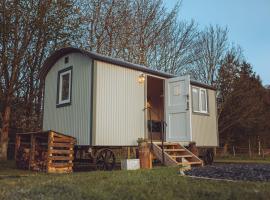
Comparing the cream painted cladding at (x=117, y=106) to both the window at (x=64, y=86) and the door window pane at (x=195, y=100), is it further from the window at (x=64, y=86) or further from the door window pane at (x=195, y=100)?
the door window pane at (x=195, y=100)

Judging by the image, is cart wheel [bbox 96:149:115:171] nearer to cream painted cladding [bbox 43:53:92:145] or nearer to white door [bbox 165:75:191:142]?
cream painted cladding [bbox 43:53:92:145]

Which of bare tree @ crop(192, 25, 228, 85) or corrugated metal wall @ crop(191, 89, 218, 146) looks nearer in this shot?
corrugated metal wall @ crop(191, 89, 218, 146)

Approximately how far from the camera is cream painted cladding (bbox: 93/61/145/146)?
8242 mm

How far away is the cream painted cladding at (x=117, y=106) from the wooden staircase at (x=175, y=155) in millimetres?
821

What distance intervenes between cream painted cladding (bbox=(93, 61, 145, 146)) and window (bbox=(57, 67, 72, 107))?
1.29 m

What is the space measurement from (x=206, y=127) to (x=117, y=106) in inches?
176

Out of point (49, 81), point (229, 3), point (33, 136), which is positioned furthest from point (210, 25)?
point (33, 136)

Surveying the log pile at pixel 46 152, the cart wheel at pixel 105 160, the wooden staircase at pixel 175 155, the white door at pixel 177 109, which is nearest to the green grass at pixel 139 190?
the log pile at pixel 46 152

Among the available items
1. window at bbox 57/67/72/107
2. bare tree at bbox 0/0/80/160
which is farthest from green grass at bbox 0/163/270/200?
bare tree at bbox 0/0/80/160

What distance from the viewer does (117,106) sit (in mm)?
8828

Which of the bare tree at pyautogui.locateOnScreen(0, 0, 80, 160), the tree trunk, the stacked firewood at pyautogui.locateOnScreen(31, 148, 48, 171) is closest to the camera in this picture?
the stacked firewood at pyautogui.locateOnScreen(31, 148, 48, 171)

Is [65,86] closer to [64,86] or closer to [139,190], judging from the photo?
[64,86]

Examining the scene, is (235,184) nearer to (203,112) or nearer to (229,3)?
(203,112)

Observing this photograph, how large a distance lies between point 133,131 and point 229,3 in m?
8.08
